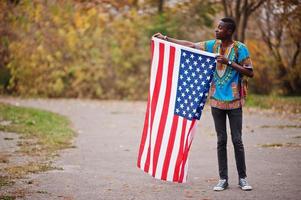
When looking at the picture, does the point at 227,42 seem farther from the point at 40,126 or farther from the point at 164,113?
the point at 40,126

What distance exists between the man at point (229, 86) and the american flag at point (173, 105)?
0.19 metres

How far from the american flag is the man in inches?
7.3

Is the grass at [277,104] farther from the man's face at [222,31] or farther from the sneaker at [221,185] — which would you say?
the man's face at [222,31]

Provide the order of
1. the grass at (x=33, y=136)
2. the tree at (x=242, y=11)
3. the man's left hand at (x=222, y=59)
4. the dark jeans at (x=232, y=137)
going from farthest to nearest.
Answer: the tree at (x=242, y=11)
the grass at (x=33, y=136)
the dark jeans at (x=232, y=137)
the man's left hand at (x=222, y=59)

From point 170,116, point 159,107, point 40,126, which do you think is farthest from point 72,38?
point 170,116

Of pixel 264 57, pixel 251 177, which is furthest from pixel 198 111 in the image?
pixel 264 57

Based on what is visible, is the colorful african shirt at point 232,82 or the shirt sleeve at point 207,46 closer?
the colorful african shirt at point 232,82

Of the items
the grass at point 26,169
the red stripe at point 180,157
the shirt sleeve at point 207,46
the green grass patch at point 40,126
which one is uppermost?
the shirt sleeve at point 207,46

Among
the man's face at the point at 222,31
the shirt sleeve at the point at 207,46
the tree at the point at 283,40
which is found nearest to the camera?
the man's face at the point at 222,31

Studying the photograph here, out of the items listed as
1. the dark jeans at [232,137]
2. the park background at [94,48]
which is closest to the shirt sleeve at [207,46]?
the dark jeans at [232,137]

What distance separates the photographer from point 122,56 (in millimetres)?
26844

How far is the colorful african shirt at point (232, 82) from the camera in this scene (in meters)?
7.77

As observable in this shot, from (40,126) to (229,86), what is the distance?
8.63m

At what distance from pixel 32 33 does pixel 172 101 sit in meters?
19.7
